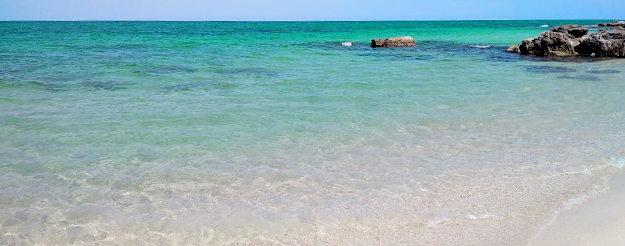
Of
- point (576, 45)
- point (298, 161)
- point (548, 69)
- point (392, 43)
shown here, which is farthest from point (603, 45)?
point (298, 161)

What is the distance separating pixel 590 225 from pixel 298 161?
133 inches

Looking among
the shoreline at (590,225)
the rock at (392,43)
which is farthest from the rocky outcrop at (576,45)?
the shoreline at (590,225)

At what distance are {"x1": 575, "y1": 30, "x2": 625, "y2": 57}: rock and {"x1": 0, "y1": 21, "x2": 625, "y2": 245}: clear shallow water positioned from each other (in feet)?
37.0

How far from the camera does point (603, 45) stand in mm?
22500

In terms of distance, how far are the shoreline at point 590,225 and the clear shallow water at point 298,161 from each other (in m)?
0.15

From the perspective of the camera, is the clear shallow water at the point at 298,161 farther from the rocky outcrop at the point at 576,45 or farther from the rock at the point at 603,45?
the rocky outcrop at the point at 576,45

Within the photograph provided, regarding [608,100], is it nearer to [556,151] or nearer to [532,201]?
[556,151]

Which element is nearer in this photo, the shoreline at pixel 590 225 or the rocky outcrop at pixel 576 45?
the shoreline at pixel 590 225

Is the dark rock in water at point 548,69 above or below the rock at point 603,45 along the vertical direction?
below

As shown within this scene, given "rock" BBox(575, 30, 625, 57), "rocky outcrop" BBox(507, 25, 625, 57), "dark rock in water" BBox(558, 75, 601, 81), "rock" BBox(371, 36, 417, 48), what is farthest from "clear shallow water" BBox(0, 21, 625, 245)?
"rock" BBox(371, 36, 417, 48)

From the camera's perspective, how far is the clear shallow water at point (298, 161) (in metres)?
4.39

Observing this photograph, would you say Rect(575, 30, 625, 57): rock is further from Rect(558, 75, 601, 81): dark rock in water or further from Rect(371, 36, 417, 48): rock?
Rect(371, 36, 417, 48): rock

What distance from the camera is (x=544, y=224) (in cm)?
438

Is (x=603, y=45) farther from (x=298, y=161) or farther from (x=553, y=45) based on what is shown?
(x=298, y=161)
